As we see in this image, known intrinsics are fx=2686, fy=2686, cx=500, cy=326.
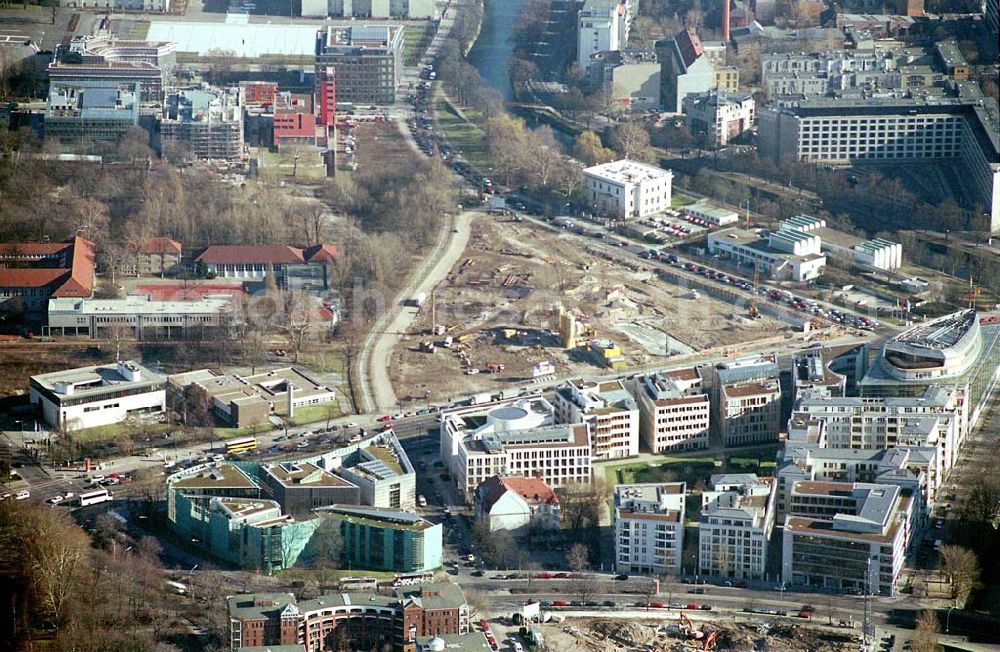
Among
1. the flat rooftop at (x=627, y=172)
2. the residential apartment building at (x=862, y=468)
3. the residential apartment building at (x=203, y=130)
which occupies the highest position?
the residential apartment building at (x=203, y=130)

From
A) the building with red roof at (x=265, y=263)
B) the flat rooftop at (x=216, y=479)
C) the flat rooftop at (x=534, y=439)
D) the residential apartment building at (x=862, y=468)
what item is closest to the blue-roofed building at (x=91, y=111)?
the building with red roof at (x=265, y=263)

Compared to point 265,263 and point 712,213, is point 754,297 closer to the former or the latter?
point 712,213

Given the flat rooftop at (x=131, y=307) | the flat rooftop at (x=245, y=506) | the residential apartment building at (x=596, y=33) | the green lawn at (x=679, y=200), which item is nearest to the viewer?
the flat rooftop at (x=245, y=506)

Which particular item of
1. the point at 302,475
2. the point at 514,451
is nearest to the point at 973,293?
the point at 514,451

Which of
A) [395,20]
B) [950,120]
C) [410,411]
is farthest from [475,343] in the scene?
[395,20]

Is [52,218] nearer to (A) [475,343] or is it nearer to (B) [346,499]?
(A) [475,343]

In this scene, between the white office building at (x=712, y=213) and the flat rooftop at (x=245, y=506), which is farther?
the white office building at (x=712, y=213)

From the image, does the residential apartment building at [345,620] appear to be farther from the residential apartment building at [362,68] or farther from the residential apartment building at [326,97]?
the residential apartment building at [362,68]
